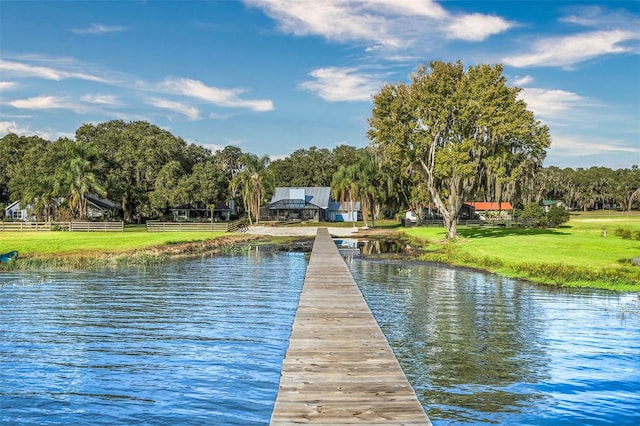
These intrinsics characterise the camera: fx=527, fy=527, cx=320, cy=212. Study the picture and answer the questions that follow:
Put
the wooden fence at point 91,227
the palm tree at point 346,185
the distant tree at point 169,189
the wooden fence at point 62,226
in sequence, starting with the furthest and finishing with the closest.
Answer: the distant tree at point 169,189 → the palm tree at point 346,185 → the wooden fence at point 91,227 → the wooden fence at point 62,226

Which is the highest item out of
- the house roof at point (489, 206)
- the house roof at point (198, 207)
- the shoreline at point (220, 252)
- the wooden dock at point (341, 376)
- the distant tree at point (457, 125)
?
the distant tree at point (457, 125)

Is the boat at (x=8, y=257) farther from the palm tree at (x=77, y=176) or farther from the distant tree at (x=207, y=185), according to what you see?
the distant tree at (x=207, y=185)

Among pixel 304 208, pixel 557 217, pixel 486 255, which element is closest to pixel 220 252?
pixel 486 255

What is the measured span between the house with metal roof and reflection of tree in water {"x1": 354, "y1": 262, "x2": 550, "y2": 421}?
69.5 meters

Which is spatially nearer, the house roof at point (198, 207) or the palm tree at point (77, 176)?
the palm tree at point (77, 176)

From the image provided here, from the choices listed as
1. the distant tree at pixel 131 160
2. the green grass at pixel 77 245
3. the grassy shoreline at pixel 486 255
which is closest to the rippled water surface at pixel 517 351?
the grassy shoreline at pixel 486 255

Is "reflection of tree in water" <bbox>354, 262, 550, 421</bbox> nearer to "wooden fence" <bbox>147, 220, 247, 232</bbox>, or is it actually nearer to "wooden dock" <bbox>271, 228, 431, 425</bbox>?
"wooden dock" <bbox>271, 228, 431, 425</bbox>

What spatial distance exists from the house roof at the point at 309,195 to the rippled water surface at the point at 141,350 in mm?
72718

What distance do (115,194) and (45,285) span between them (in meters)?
63.3

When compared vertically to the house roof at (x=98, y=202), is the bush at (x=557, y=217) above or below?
below

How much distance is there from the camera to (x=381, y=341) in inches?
412

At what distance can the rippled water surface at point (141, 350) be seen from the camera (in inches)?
368

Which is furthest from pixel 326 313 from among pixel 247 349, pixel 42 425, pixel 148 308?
pixel 148 308

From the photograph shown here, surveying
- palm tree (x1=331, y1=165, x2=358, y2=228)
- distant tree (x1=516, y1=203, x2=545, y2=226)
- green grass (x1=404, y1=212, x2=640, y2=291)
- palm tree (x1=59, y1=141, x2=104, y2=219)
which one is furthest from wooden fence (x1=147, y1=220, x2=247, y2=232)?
distant tree (x1=516, y1=203, x2=545, y2=226)
